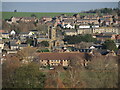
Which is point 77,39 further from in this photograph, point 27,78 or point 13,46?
point 27,78

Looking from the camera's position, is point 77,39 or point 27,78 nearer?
point 27,78

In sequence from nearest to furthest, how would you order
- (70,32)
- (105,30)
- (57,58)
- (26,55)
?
(26,55) < (57,58) < (70,32) < (105,30)

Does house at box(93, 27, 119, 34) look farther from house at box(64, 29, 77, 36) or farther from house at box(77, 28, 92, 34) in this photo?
house at box(64, 29, 77, 36)

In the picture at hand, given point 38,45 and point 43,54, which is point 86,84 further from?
point 38,45

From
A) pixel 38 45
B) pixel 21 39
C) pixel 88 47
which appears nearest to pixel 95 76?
pixel 88 47

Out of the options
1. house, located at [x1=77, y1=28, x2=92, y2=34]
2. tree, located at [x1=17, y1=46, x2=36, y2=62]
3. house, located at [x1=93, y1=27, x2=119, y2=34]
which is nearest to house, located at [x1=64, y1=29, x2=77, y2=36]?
house, located at [x1=77, y1=28, x2=92, y2=34]

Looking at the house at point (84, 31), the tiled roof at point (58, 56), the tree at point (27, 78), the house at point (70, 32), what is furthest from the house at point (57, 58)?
the house at point (84, 31)

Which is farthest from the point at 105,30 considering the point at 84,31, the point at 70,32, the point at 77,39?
the point at 77,39

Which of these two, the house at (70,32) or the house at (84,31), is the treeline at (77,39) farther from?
the house at (84,31)
